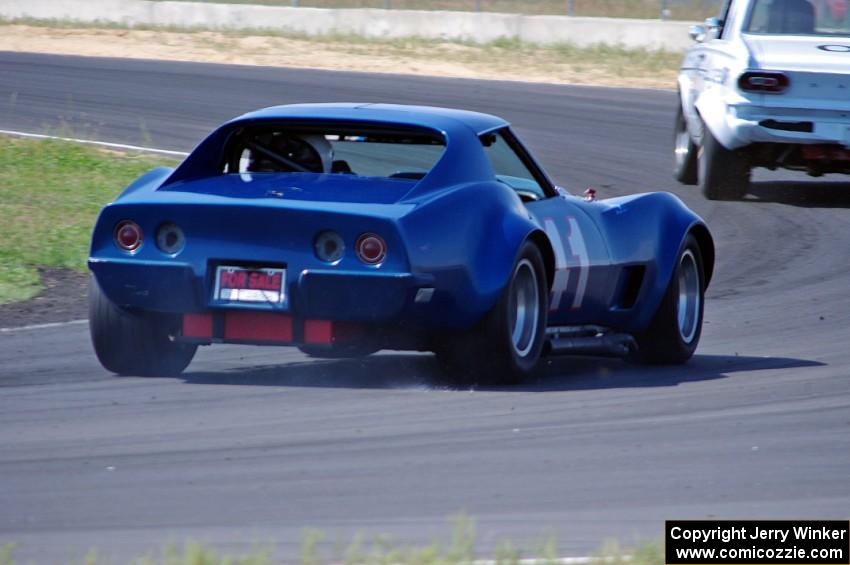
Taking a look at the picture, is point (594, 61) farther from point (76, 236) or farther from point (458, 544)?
point (458, 544)

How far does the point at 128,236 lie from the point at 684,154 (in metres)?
9.47

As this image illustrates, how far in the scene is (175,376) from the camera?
24.6 ft

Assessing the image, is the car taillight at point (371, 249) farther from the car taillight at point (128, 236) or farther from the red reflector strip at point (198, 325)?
the car taillight at point (128, 236)

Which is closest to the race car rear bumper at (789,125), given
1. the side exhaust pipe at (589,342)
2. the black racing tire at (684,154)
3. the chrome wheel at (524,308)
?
the black racing tire at (684,154)

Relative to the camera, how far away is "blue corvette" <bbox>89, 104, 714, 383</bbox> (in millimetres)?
6742

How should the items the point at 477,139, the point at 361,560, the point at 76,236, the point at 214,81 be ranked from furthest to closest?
the point at 214,81 < the point at 76,236 < the point at 477,139 < the point at 361,560

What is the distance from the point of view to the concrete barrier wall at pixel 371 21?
27703 mm

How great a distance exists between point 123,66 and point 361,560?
69.8ft

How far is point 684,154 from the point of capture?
51.4ft

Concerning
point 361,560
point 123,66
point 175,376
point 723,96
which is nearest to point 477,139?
point 175,376

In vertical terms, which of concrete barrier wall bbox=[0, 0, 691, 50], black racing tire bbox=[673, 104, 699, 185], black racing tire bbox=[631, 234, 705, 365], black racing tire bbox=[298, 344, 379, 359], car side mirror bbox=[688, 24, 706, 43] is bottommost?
concrete barrier wall bbox=[0, 0, 691, 50]

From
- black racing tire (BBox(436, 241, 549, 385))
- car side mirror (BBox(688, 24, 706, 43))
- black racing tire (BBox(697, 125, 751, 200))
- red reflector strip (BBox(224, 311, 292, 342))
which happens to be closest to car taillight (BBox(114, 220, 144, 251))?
red reflector strip (BBox(224, 311, 292, 342))

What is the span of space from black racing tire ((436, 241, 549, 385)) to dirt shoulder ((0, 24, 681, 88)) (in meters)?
17.0

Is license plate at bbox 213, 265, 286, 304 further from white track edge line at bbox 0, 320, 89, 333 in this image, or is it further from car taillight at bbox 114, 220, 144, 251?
white track edge line at bbox 0, 320, 89, 333
